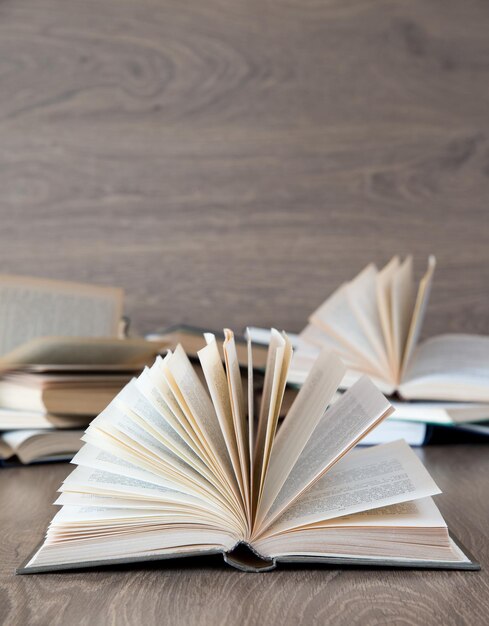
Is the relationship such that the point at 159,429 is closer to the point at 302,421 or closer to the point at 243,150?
the point at 302,421

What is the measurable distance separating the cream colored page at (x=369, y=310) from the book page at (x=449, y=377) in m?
0.04

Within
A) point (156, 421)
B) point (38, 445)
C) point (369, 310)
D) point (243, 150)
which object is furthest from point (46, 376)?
point (243, 150)

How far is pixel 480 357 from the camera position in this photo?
1110mm

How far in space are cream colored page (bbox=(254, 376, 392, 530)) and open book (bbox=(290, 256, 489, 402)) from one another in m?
0.37

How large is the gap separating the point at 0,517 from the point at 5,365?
0.24m

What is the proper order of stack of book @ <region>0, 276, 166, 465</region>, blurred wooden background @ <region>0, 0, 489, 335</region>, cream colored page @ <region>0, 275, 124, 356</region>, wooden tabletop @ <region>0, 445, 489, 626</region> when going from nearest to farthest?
wooden tabletop @ <region>0, 445, 489, 626</region> → stack of book @ <region>0, 276, 166, 465</region> → cream colored page @ <region>0, 275, 124, 356</region> → blurred wooden background @ <region>0, 0, 489, 335</region>

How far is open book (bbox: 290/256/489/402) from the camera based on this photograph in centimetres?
100

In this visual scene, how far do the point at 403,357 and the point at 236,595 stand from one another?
2.02ft

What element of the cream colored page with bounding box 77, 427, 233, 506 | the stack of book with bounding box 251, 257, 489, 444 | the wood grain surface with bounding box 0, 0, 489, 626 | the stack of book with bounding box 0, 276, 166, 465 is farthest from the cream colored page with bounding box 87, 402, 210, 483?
the wood grain surface with bounding box 0, 0, 489, 626

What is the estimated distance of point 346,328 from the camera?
1135mm

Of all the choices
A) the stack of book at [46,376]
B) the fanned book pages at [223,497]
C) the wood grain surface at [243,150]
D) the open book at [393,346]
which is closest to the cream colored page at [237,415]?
the fanned book pages at [223,497]

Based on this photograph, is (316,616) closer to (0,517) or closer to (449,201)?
(0,517)

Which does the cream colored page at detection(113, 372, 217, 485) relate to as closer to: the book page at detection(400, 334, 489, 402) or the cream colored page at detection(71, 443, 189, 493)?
the cream colored page at detection(71, 443, 189, 493)

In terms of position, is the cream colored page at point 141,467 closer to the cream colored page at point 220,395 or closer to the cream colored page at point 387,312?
the cream colored page at point 220,395
